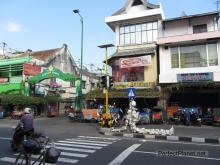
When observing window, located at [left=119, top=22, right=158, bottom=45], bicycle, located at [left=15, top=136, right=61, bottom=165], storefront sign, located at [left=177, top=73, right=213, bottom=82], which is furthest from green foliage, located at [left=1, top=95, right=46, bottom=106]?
bicycle, located at [left=15, top=136, right=61, bottom=165]

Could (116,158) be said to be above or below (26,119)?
below

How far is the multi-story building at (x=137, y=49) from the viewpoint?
87.8ft

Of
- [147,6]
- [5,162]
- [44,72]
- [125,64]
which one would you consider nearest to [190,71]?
[125,64]

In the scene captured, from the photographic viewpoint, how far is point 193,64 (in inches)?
995

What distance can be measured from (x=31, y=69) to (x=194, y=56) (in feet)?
61.4

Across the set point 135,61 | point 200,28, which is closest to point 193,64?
point 200,28

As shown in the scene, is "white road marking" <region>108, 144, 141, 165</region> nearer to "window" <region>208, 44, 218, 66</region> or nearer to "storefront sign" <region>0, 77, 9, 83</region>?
"window" <region>208, 44, 218, 66</region>

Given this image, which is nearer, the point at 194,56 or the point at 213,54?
the point at 213,54

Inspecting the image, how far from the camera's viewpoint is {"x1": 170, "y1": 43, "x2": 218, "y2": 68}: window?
974 inches

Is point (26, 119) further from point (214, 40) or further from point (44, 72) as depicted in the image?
point (44, 72)

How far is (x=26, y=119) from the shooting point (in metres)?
9.98

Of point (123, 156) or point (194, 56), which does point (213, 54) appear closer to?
point (194, 56)

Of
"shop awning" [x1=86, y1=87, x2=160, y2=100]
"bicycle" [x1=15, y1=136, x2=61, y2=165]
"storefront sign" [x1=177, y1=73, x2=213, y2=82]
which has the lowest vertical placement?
"bicycle" [x1=15, y1=136, x2=61, y2=165]

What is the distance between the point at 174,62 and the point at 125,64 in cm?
458
